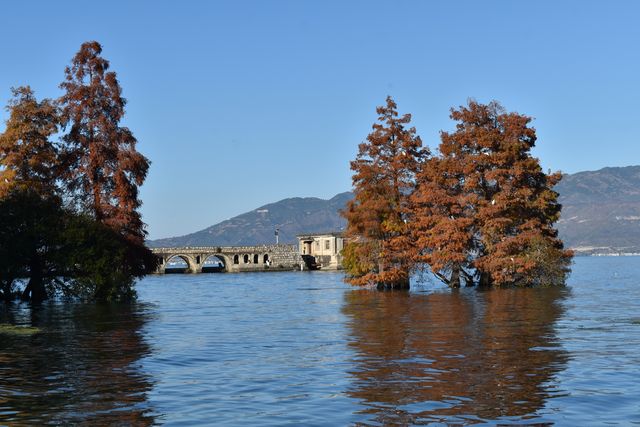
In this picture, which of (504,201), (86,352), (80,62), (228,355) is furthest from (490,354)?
(80,62)

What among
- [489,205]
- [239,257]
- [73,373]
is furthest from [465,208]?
[239,257]

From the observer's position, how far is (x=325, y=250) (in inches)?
7569

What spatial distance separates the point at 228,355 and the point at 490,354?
340 inches

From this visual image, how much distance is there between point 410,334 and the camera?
108ft

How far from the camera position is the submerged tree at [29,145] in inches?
2311

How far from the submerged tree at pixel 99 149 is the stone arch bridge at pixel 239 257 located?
11492cm

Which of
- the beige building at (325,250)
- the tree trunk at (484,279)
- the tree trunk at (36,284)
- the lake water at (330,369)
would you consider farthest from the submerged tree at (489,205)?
the beige building at (325,250)

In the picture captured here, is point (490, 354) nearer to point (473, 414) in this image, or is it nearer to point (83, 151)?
point (473, 414)

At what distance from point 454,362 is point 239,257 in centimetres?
16996

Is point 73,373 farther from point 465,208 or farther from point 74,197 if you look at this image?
point 465,208

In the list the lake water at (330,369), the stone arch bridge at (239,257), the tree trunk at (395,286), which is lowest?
the lake water at (330,369)

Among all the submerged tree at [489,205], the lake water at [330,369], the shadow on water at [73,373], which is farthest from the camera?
the submerged tree at [489,205]

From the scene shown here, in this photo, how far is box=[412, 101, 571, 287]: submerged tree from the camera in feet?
219

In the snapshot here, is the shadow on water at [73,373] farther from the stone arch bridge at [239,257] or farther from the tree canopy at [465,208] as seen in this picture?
the stone arch bridge at [239,257]
